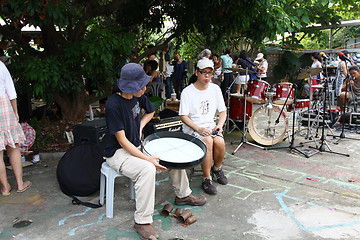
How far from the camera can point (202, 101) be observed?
158 inches

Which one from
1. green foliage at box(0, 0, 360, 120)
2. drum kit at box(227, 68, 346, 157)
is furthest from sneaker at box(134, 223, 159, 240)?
drum kit at box(227, 68, 346, 157)

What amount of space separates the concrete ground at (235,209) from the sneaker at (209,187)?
0.20 feet

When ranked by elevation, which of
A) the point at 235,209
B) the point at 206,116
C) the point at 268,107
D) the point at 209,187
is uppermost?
the point at 206,116

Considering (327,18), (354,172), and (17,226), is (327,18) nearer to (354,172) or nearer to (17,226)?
(354,172)

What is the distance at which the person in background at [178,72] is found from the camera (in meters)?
10.2

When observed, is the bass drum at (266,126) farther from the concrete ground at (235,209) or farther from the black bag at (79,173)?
the black bag at (79,173)

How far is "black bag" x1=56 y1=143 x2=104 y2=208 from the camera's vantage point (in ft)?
11.6

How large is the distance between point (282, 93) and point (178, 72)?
5118 millimetres

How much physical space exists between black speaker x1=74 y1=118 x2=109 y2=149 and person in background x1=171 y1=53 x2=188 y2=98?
6.30 m

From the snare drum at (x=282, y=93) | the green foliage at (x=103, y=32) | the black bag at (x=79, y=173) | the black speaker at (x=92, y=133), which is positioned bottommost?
the black bag at (x=79, y=173)

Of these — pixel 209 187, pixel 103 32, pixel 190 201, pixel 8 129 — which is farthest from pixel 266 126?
pixel 8 129

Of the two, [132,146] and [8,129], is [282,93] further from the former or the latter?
[8,129]

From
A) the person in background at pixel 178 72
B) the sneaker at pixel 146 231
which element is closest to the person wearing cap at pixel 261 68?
the person in background at pixel 178 72

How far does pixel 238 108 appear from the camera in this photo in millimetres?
6156
